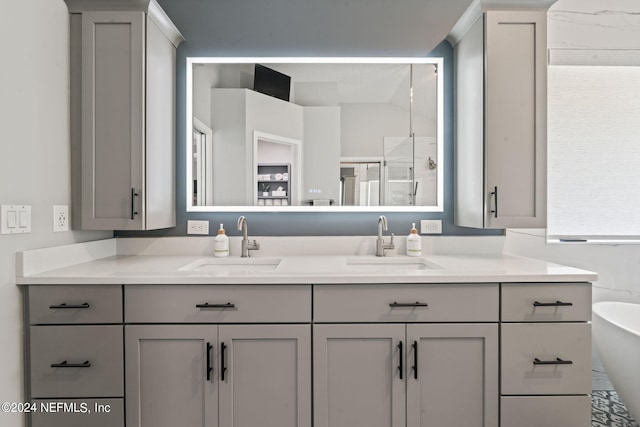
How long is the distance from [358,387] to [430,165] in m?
1.30

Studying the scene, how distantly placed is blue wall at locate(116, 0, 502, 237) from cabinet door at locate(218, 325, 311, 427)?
2.46 ft

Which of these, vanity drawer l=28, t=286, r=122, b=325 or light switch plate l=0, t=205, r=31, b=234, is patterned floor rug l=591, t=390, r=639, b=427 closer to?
vanity drawer l=28, t=286, r=122, b=325

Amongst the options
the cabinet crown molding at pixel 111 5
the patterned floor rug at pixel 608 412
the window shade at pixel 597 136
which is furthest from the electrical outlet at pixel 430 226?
the cabinet crown molding at pixel 111 5

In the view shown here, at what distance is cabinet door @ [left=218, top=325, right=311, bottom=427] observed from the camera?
1.41 metres

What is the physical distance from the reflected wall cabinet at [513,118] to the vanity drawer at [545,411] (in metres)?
0.77

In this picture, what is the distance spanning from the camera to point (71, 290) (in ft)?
4.55

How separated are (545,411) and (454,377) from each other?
0.40 metres

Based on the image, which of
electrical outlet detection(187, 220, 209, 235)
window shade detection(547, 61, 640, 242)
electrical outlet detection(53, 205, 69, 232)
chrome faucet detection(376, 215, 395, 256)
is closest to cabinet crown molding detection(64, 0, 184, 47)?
electrical outlet detection(53, 205, 69, 232)

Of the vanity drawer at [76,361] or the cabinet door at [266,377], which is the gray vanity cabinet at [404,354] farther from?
the vanity drawer at [76,361]

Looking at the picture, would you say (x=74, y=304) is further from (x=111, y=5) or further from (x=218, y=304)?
(x=111, y=5)

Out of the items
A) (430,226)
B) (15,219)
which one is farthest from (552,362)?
(15,219)

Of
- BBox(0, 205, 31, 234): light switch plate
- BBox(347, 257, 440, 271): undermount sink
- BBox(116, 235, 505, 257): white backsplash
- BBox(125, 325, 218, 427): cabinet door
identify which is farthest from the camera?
BBox(116, 235, 505, 257): white backsplash

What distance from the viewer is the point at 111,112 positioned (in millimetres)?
1669

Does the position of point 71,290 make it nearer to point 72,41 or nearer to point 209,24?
point 72,41
